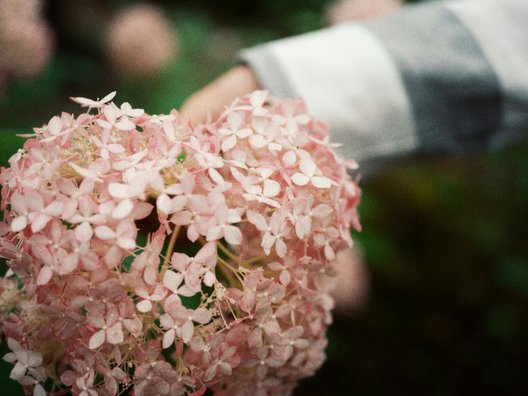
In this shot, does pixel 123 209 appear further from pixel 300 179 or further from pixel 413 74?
pixel 413 74

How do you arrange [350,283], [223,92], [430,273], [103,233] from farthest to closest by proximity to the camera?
1. [430,273]
2. [350,283]
3. [223,92]
4. [103,233]

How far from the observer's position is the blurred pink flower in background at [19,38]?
3.35ft

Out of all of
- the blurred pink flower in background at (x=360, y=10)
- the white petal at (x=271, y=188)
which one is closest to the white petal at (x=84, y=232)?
the white petal at (x=271, y=188)

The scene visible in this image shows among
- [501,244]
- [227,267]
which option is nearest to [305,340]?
[227,267]

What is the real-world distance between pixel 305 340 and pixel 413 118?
35 cm

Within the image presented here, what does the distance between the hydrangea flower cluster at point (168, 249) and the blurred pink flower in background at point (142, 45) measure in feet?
2.55

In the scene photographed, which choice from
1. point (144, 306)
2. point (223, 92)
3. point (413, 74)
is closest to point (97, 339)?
point (144, 306)

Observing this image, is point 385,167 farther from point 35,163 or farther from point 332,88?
point 35,163

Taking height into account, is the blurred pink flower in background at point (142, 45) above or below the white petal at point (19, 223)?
below

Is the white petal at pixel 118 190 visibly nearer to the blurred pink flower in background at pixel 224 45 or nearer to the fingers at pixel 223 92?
the fingers at pixel 223 92

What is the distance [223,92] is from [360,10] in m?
0.57

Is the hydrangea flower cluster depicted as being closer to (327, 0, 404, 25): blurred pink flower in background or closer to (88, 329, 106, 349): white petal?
(88, 329, 106, 349): white petal

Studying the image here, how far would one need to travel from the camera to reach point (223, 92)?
2.10 ft

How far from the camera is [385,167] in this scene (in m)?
0.71
